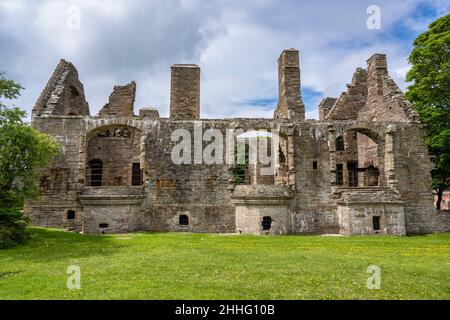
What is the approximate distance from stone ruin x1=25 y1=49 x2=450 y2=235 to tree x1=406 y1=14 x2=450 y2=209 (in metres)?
2.18

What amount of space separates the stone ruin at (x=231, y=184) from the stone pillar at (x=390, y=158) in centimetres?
6

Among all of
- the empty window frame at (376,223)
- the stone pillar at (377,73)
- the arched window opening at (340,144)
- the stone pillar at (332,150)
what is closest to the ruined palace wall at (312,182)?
the stone pillar at (332,150)

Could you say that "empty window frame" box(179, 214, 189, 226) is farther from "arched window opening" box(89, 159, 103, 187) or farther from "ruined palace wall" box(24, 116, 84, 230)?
"arched window opening" box(89, 159, 103, 187)

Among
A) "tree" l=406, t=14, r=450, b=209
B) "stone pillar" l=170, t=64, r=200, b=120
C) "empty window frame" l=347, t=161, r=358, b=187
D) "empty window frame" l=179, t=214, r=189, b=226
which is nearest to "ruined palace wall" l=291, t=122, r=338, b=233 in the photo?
"empty window frame" l=179, t=214, r=189, b=226

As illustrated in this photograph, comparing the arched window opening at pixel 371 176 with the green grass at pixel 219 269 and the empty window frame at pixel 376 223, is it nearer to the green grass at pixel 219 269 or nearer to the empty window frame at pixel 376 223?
the empty window frame at pixel 376 223

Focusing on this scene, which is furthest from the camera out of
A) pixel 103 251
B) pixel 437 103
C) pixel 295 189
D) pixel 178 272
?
pixel 437 103

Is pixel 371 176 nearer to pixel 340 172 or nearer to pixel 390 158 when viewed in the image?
pixel 340 172

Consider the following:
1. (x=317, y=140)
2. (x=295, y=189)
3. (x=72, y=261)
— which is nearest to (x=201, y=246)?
(x=72, y=261)

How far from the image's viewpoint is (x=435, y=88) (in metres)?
24.1

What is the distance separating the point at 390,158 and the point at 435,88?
20.8 ft

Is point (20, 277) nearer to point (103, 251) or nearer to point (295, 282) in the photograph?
point (103, 251)

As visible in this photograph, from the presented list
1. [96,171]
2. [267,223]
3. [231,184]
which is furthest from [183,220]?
[96,171]
